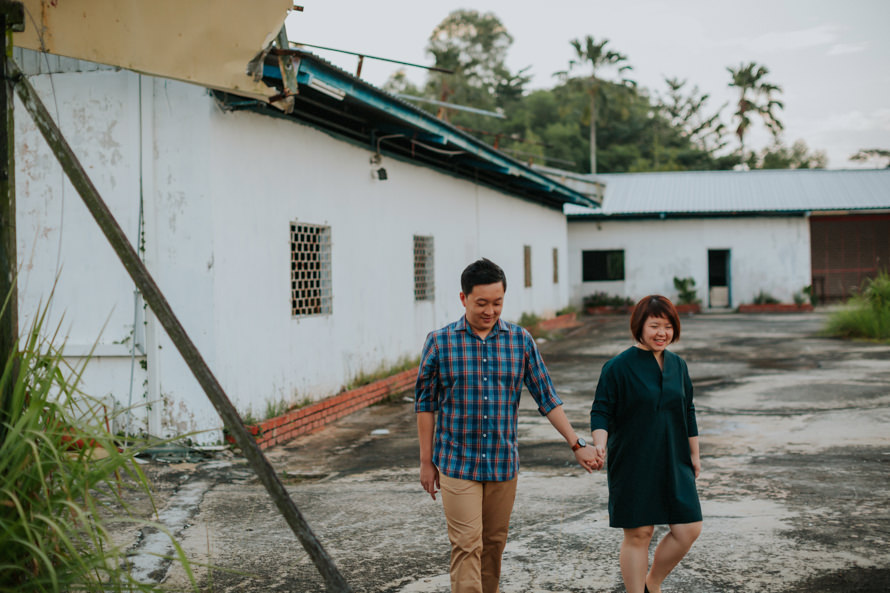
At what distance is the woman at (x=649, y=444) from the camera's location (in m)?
3.65

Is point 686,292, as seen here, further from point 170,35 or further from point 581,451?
point 581,451

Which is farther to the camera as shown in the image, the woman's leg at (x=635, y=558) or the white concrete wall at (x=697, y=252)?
the white concrete wall at (x=697, y=252)

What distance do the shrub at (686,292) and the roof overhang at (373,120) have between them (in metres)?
13.1

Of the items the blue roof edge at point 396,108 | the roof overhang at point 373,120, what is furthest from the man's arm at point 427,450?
the blue roof edge at point 396,108

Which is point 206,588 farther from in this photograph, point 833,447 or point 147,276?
point 833,447

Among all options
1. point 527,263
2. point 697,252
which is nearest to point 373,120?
point 527,263

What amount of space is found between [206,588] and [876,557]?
11.1ft

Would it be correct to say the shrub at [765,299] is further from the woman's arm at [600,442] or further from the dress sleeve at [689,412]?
the woman's arm at [600,442]

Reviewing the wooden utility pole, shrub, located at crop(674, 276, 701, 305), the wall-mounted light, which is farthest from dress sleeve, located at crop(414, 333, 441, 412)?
shrub, located at crop(674, 276, 701, 305)

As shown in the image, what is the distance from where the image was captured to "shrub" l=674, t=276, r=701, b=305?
28.0m

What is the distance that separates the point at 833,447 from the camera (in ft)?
23.6

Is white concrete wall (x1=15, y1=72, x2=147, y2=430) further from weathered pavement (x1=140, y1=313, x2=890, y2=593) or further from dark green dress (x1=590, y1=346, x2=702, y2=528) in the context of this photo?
dark green dress (x1=590, y1=346, x2=702, y2=528)

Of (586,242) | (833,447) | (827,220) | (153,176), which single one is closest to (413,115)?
(153,176)

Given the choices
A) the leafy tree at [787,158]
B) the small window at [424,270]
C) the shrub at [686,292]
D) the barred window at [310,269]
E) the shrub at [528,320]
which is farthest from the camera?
the leafy tree at [787,158]
